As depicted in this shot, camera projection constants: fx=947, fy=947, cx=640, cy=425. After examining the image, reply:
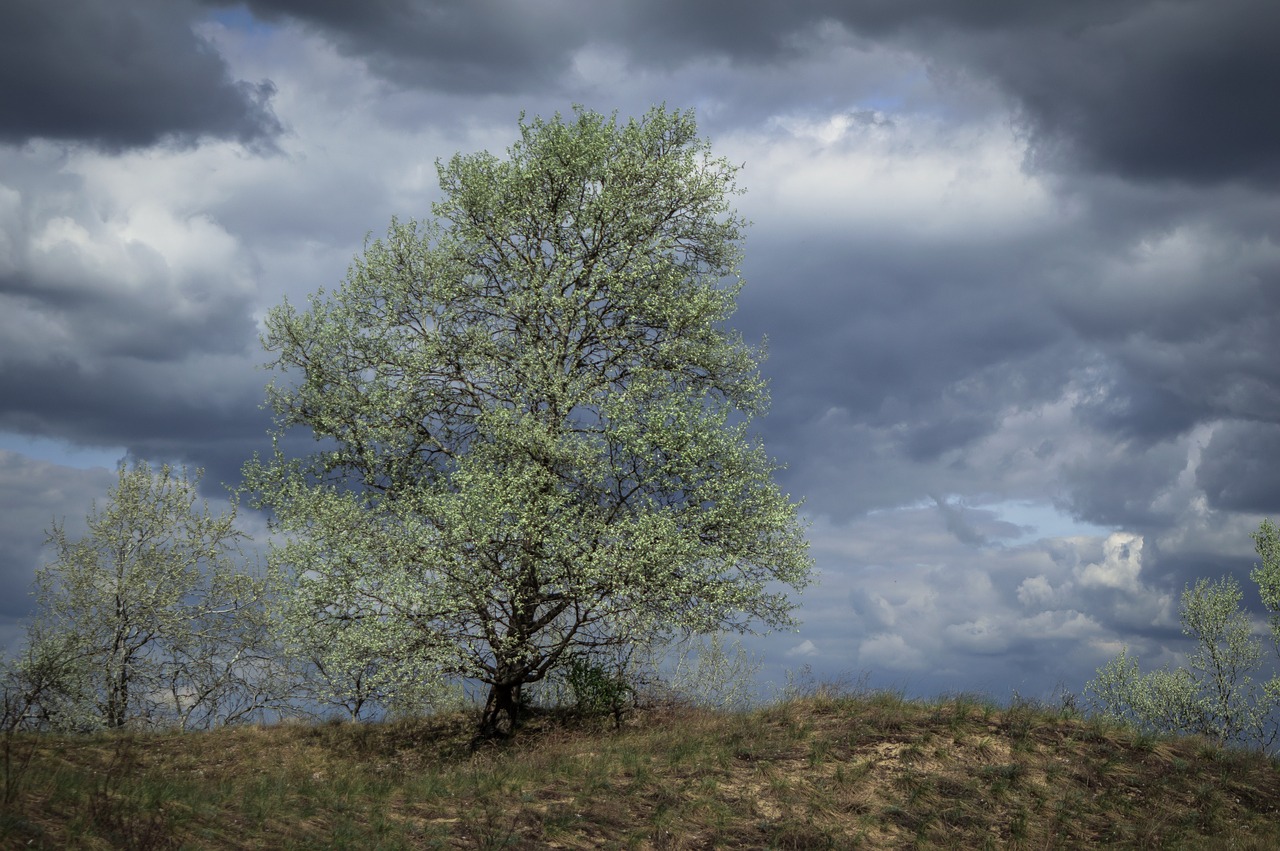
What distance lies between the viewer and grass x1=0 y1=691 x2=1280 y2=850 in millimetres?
16031

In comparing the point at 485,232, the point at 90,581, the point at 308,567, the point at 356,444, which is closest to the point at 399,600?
the point at 308,567

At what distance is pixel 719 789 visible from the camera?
63.0 feet

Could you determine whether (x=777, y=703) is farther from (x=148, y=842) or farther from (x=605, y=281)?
(x=148, y=842)

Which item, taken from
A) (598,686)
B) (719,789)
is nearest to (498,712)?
(598,686)

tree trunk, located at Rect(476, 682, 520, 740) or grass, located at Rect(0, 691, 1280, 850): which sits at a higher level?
tree trunk, located at Rect(476, 682, 520, 740)

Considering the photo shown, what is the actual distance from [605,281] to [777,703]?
12.6 m

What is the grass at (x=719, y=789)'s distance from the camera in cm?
1603

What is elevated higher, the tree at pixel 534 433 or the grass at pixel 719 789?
the tree at pixel 534 433

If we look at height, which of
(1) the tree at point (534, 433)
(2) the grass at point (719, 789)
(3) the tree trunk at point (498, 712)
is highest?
(1) the tree at point (534, 433)

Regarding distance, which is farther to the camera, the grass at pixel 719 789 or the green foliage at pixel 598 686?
the green foliage at pixel 598 686

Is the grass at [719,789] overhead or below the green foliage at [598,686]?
below

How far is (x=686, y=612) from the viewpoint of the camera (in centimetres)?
2467

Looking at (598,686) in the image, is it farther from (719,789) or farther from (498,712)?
(719,789)

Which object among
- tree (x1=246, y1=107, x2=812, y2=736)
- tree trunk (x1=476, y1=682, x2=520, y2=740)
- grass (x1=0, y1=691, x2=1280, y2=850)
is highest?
tree (x1=246, y1=107, x2=812, y2=736)
